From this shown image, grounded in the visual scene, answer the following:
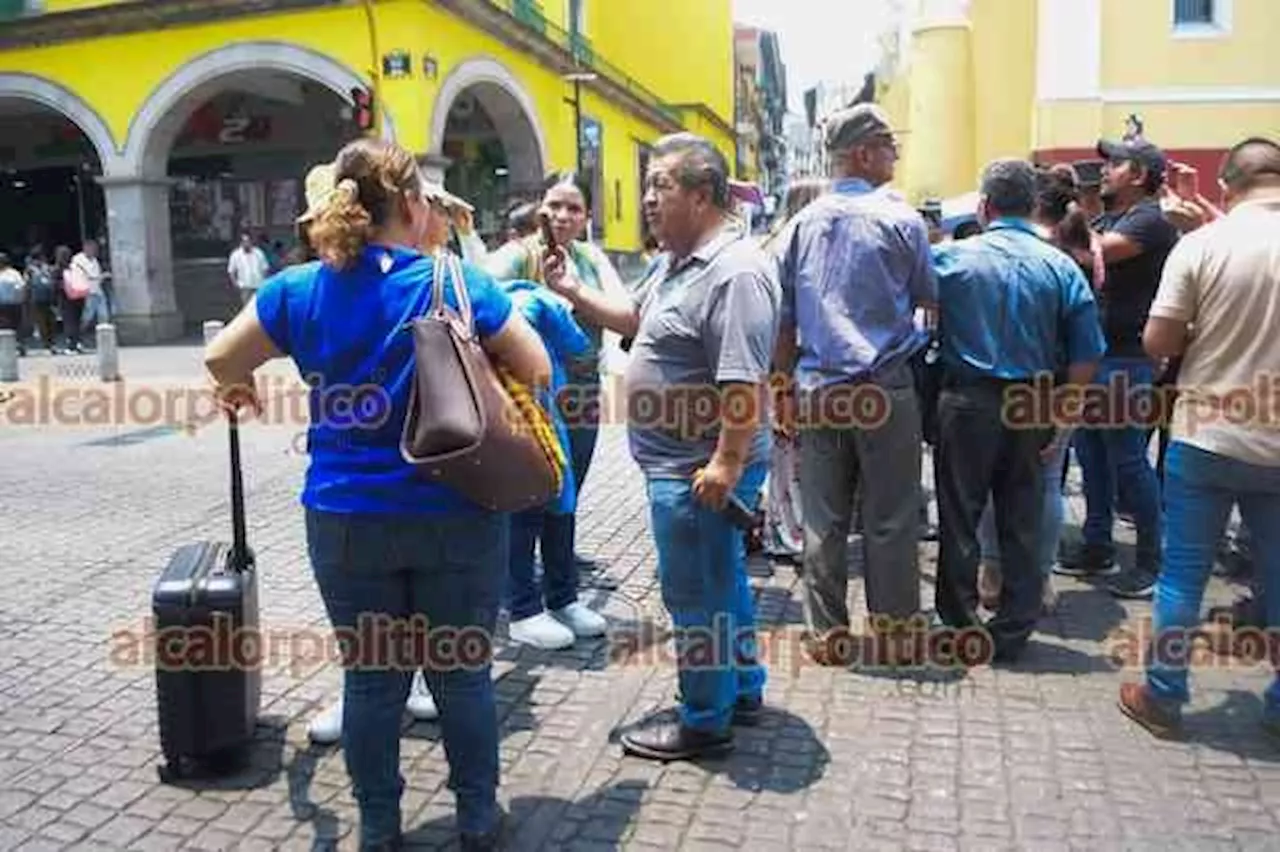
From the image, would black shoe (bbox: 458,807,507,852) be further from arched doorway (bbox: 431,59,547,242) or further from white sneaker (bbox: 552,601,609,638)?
arched doorway (bbox: 431,59,547,242)

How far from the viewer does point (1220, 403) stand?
11.8ft

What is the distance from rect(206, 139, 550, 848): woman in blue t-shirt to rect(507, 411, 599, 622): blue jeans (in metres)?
1.60

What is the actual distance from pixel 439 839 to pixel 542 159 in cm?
2034

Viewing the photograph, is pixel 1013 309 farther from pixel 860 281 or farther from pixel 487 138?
pixel 487 138

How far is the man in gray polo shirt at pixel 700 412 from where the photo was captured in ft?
10.9

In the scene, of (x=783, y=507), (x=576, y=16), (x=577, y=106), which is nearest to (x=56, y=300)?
(x=577, y=106)

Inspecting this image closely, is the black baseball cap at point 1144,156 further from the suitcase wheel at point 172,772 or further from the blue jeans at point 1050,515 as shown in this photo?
the suitcase wheel at point 172,772

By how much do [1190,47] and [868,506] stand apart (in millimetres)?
11786

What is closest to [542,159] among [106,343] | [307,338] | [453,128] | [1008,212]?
[453,128]

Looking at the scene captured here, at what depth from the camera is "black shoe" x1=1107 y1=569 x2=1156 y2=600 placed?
523 cm

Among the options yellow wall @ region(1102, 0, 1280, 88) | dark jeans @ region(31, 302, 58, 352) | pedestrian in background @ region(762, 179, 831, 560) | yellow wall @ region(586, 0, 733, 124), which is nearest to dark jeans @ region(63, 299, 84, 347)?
dark jeans @ region(31, 302, 58, 352)

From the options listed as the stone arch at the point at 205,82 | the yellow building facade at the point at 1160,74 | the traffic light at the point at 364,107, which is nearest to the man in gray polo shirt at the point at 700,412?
the yellow building facade at the point at 1160,74

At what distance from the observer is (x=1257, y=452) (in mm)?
3500

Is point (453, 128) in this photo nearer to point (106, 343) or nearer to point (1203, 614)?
point (106, 343)
